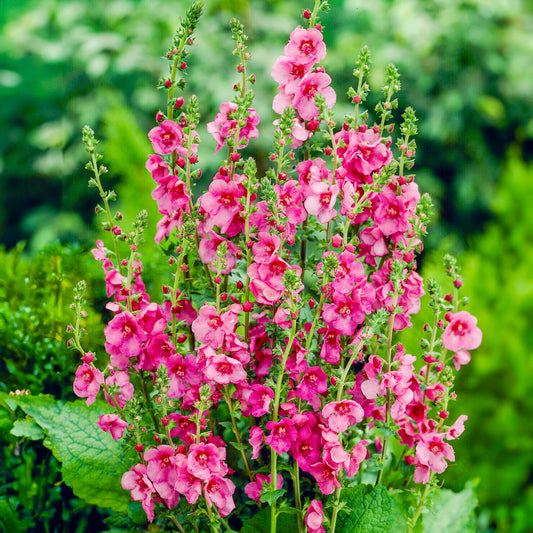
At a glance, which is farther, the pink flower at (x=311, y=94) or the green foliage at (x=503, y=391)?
the green foliage at (x=503, y=391)

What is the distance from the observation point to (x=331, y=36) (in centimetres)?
385

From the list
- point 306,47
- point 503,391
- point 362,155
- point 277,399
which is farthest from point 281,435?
point 503,391

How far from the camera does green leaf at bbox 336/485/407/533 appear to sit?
0.71 meters

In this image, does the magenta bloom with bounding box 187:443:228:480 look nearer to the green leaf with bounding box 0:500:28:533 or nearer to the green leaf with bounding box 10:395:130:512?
the green leaf with bounding box 10:395:130:512

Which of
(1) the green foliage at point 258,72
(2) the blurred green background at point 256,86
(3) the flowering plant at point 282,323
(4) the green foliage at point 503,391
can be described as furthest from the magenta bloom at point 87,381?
(1) the green foliage at point 258,72

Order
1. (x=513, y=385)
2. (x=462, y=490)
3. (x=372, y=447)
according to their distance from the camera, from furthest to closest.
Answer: (x=513, y=385) → (x=462, y=490) → (x=372, y=447)

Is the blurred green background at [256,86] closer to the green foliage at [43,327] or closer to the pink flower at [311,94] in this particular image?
the green foliage at [43,327]

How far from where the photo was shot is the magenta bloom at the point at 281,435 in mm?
639

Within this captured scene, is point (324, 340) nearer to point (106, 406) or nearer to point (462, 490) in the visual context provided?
point (106, 406)

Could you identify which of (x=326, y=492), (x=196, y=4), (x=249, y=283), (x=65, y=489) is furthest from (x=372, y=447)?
(x=196, y=4)

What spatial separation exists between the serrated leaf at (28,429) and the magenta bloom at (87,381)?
19 centimetres

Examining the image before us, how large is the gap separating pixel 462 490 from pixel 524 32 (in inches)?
135

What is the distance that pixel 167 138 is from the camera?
713 millimetres

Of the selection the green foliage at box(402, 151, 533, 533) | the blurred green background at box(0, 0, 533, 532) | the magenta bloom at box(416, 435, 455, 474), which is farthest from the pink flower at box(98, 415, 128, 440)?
the blurred green background at box(0, 0, 533, 532)
